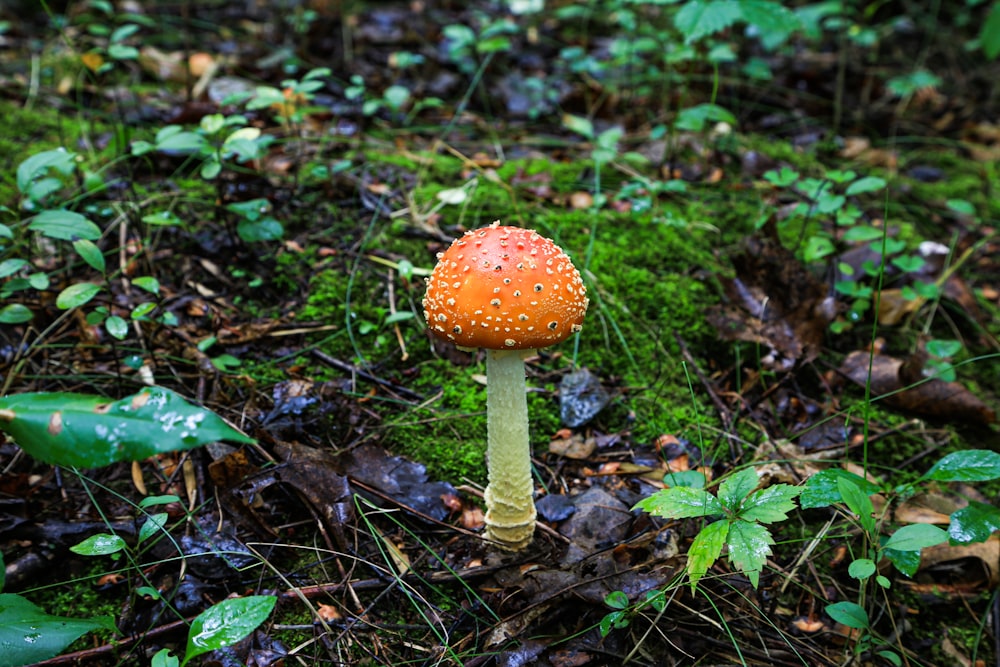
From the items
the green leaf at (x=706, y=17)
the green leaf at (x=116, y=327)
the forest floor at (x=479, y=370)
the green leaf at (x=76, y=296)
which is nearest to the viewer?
the forest floor at (x=479, y=370)

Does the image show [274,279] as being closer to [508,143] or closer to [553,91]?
[508,143]

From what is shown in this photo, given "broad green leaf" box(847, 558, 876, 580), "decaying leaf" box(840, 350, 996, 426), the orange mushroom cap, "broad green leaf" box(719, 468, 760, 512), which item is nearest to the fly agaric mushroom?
the orange mushroom cap

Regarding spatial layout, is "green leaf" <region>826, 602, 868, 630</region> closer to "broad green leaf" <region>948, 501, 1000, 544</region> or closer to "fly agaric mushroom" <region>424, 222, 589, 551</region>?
"broad green leaf" <region>948, 501, 1000, 544</region>

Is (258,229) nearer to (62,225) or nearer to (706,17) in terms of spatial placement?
(62,225)

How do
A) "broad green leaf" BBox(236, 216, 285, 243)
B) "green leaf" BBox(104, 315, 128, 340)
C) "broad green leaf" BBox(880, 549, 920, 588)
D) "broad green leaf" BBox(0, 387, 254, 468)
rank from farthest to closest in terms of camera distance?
"broad green leaf" BBox(236, 216, 285, 243)
"green leaf" BBox(104, 315, 128, 340)
"broad green leaf" BBox(880, 549, 920, 588)
"broad green leaf" BBox(0, 387, 254, 468)

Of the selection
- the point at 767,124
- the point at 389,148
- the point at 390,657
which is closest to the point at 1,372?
the point at 390,657

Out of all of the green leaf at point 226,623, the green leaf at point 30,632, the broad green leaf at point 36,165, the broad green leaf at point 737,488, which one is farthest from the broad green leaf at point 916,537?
the broad green leaf at point 36,165

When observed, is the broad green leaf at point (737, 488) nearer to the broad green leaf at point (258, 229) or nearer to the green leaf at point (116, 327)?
the green leaf at point (116, 327)
